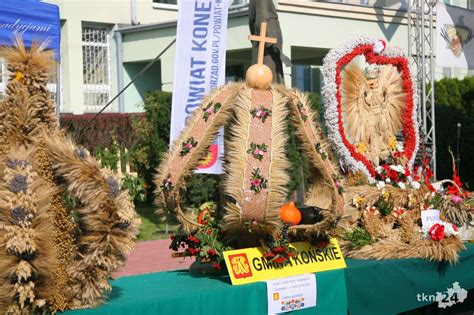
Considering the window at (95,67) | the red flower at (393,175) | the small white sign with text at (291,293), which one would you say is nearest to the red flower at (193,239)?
the small white sign with text at (291,293)

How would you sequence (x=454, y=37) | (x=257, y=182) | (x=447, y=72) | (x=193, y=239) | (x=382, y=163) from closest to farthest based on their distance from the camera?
(x=257, y=182), (x=193, y=239), (x=382, y=163), (x=454, y=37), (x=447, y=72)

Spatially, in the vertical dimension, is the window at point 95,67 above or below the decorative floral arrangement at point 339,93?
above

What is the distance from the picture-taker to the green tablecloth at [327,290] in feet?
14.3

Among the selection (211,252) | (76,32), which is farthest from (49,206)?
(76,32)

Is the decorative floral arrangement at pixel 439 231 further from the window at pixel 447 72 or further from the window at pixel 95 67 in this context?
the window at pixel 447 72

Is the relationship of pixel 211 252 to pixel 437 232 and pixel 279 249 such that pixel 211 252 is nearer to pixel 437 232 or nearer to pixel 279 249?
pixel 279 249

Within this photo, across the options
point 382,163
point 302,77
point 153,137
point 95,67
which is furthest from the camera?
point 302,77

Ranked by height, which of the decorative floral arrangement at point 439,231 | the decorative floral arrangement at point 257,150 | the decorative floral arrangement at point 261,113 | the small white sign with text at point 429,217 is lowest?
the decorative floral arrangement at point 439,231

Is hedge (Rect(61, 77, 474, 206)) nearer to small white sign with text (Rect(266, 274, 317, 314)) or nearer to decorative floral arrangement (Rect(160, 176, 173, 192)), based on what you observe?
small white sign with text (Rect(266, 274, 317, 314))

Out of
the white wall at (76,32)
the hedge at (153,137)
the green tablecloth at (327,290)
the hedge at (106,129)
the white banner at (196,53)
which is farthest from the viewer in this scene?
the white wall at (76,32)

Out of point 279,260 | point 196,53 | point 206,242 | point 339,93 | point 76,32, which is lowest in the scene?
point 279,260

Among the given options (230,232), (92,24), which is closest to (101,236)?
(230,232)

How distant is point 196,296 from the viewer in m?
4.49

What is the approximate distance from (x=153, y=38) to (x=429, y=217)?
1035cm
